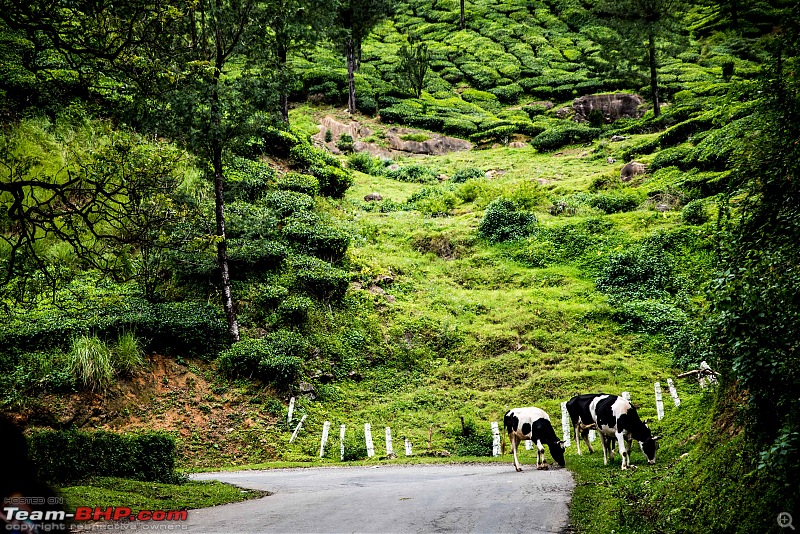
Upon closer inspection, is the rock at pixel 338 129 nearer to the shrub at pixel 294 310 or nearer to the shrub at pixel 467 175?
the shrub at pixel 467 175

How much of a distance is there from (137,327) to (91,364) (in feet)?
7.59

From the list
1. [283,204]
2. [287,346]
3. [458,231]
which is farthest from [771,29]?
[287,346]

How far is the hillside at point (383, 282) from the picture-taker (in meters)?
6.17

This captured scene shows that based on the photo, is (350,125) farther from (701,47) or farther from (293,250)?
(701,47)

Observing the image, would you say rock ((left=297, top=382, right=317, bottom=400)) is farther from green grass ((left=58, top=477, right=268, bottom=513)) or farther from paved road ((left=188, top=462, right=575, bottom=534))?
green grass ((left=58, top=477, right=268, bottom=513))

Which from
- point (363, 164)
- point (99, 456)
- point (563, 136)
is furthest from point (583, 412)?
point (563, 136)

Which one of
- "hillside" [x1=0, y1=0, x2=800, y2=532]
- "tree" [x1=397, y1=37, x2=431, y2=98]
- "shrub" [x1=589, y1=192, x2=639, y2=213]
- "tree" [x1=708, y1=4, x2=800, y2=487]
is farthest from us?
"tree" [x1=397, y1=37, x2=431, y2=98]

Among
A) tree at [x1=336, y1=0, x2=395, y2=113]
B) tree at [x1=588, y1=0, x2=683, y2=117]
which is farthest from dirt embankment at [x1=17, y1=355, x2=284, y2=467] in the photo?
tree at [x1=588, y1=0, x2=683, y2=117]

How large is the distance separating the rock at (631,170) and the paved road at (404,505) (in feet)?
86.5

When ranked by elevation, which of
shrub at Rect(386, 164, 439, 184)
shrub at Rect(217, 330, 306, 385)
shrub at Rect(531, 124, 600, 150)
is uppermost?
shrub at Rect(531, 124, 600, 150)

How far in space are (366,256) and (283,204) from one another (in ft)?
17.1

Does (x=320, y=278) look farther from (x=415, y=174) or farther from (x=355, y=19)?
(x=355, y=19)

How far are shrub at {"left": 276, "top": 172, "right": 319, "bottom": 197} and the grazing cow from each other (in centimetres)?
2140

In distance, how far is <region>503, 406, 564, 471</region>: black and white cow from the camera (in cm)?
1233
